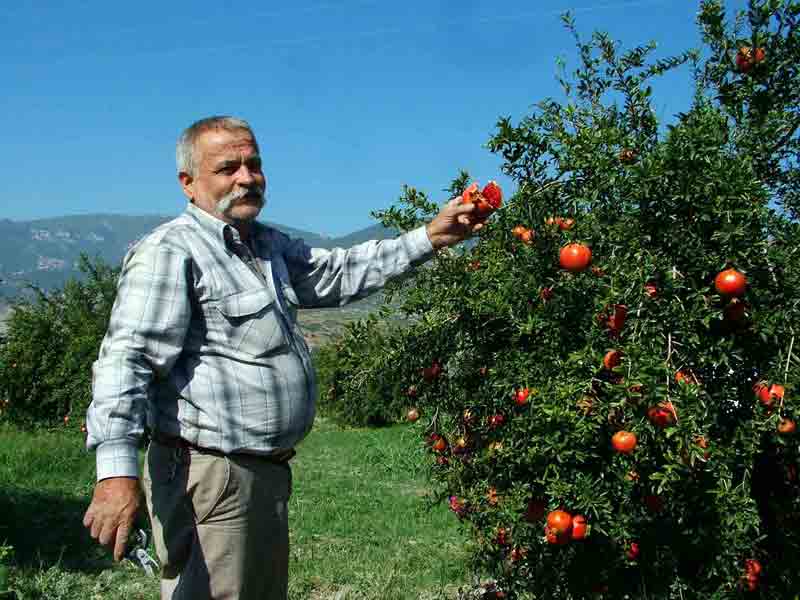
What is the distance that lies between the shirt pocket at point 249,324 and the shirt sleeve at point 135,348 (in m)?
0.13

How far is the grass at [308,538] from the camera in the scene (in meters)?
4.75

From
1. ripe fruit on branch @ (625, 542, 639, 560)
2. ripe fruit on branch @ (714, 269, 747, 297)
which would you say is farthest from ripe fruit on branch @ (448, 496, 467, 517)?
ripe fruit on branch @ (714, 269, 747, 297)

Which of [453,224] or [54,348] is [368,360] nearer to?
[453,224]

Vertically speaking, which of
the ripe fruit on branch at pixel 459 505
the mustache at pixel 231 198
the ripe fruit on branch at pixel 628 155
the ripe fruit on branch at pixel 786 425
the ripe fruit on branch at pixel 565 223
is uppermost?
the ripe fruit on branch at pixel 628 155

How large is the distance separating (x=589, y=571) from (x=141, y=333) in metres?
1.94

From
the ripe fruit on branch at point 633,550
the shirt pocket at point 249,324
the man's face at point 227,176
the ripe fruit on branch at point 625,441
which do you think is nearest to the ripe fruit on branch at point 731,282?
the ripe fruit on branch at point 625,441

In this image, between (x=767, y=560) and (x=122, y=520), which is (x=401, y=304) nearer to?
(x=122, y=520)

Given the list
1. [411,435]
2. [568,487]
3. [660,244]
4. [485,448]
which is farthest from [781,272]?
[411,435]

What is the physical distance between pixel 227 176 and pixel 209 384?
66 centimetres

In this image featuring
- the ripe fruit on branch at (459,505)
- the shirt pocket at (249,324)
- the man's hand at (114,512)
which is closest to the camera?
the man's hand at (114,512)

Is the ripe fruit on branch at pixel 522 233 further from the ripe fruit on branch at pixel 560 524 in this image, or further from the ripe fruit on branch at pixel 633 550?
the ripe fruit on branch at pixel 633 550

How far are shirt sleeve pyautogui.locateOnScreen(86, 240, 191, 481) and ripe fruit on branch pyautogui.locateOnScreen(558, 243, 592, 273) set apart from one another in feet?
3.66

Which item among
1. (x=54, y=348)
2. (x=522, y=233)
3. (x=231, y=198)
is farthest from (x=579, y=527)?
A: (x=54, y=348)

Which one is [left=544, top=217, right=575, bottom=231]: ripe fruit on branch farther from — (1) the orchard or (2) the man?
(2) the man
